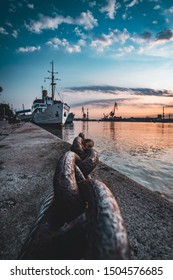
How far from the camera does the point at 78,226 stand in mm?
628

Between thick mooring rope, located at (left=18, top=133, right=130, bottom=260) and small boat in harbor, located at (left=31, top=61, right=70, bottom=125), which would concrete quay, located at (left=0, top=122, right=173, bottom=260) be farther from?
small boat in harbor, located at (left=31, top=61, right=70, bottom=125)

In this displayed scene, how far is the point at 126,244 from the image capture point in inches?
19.8

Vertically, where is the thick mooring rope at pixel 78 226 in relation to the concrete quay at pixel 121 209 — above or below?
above

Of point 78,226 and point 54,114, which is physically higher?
point 54,114

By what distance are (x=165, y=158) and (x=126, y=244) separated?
662cm

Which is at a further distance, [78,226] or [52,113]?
[52,113]

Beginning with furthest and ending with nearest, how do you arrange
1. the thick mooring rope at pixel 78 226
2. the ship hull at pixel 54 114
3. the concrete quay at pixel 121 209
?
the ship hull at pixel 54 114 < the concrete quay at pixel 121 209 < the thick mooring rope at pixel 78 226

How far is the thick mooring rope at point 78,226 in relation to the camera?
1.66 ft

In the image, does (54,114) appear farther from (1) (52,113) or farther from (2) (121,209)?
(2) (121,209)

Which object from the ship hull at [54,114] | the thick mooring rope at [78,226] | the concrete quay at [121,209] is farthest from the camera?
the ship hull at [54,114]

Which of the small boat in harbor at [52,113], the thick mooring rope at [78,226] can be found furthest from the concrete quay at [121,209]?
the small boat in harbor at [52,113]

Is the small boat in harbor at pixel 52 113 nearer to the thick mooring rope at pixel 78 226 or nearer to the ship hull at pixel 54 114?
the ship hull at pixel 54 114

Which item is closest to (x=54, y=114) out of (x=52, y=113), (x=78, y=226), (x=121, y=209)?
(x=52, y=113)
